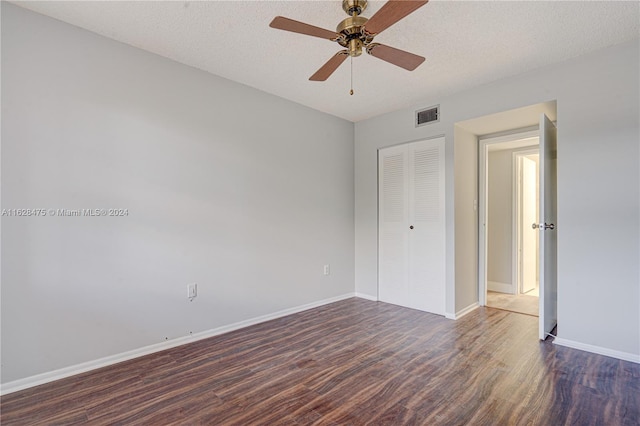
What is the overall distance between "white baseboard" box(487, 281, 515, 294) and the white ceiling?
122 inches

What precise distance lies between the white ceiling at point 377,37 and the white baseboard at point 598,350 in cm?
253

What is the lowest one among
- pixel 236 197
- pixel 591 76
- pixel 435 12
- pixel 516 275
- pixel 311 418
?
pixel 311 418

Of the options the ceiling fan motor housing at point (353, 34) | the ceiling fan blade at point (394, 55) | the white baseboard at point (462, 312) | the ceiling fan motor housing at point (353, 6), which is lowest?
the white baseboard at point (462, 312)

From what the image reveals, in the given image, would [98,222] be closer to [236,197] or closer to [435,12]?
[236,197]

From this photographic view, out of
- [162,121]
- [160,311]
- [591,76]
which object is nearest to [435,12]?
[591,76]

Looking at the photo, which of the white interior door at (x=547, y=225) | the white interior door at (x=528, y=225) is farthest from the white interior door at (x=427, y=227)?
the white interior door at (x=528, y=225)

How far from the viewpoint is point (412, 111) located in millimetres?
3904

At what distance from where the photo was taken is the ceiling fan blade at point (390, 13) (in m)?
1.56

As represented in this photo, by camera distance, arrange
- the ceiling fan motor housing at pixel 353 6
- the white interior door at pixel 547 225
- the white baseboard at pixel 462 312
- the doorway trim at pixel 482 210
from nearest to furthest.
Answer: the ceiling fan motor housing at pixel 353 6 < the white interior door at pixel 547 225 < the white baseboard at pixel 462 312 < the doorway trim at pixel 482 210

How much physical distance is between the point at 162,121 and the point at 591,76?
3765mm

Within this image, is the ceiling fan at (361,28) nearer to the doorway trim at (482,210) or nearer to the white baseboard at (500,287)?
the doorway trim at (482,210)

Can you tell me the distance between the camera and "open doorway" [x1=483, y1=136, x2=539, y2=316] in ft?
15.1

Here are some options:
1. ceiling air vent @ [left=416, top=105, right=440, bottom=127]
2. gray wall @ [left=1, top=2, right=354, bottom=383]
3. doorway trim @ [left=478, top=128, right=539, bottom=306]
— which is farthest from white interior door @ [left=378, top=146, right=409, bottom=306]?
gray wall @ [left=1, top=2, right=354, bottom=383]

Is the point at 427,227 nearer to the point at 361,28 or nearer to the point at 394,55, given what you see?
the point at 394,55
